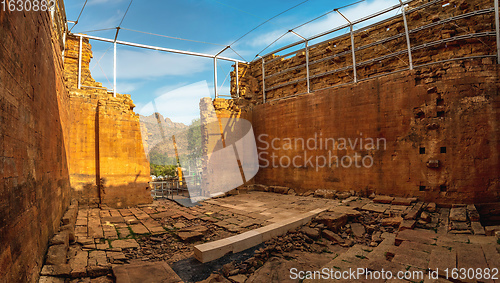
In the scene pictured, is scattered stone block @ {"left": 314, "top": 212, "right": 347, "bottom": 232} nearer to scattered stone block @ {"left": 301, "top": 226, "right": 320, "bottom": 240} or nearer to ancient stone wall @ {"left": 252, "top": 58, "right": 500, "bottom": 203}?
scattered stone block @ {"left": 301, "top": 226, "right": 320, "bottom": 240}

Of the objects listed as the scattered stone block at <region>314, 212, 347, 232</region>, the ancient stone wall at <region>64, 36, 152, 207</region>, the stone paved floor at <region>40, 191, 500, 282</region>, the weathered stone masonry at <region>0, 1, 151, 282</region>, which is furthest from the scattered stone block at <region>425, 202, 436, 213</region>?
the ancient stone wall at <region>64, 36, 152, 207</region>

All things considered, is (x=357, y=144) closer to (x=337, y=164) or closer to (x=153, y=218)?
(x=337, y=164)

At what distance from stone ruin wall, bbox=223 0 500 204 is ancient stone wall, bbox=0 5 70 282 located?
9.06 metres

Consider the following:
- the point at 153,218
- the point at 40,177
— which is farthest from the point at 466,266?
the point at 153,218

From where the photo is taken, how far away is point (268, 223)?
6.91 m

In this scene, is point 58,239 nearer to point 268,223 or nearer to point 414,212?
point 268,223

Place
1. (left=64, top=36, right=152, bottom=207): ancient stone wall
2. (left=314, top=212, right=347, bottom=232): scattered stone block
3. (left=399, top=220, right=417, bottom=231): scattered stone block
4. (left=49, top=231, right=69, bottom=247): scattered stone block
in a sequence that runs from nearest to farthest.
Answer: (left=49, top=231, right=69, bottom=247): scattered stone block
(left=399, top=220, right=417, bottom=231): scattered stone block
(left=314, top=212, right=347, bottom=232): scattered stone block
(left=64, top=36, right=152, bottom=207): ancient stone wall

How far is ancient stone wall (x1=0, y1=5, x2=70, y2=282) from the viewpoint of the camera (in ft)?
8.11

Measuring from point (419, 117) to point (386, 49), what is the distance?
313cm

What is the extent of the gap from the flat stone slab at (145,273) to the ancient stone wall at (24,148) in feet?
3.72

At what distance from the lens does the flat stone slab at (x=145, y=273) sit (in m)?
4.07

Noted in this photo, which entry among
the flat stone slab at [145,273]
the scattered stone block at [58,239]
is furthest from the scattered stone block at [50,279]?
the scattered stone block at [58,239]

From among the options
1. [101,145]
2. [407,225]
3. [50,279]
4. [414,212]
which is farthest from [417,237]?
[101,145]

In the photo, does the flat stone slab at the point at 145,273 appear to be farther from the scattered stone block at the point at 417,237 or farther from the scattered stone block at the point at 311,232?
the scattered stone block at the point at 417,237
